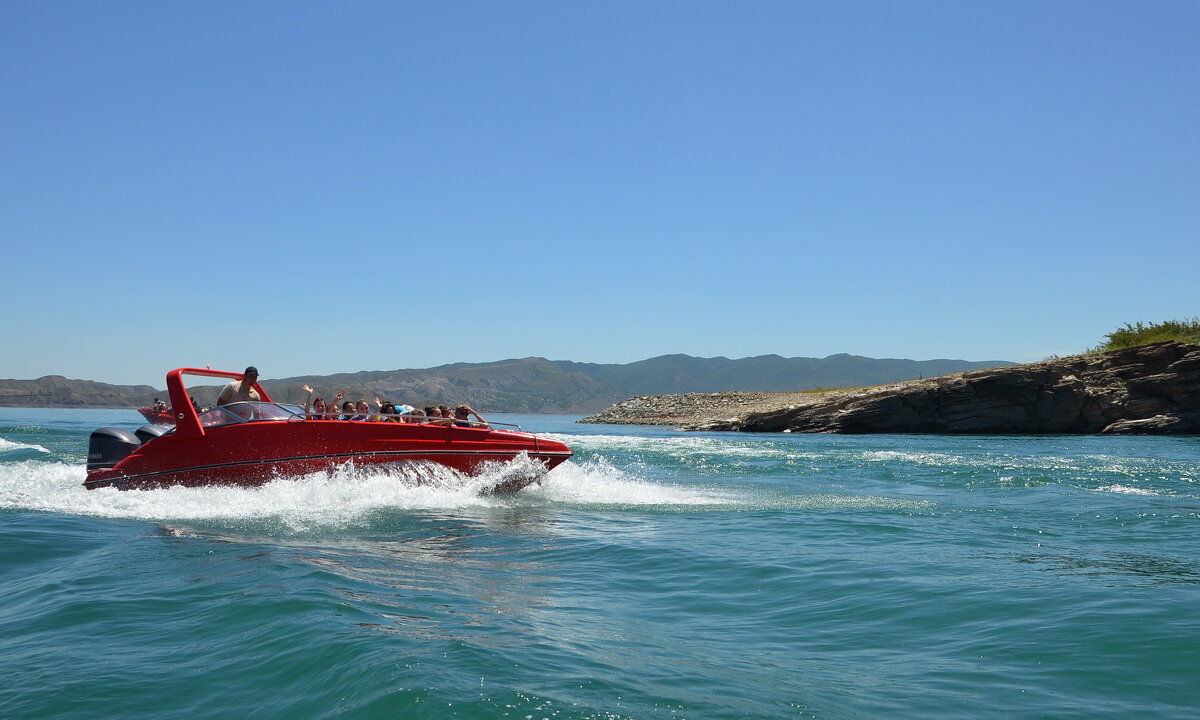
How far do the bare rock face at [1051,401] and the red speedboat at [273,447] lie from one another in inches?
1234

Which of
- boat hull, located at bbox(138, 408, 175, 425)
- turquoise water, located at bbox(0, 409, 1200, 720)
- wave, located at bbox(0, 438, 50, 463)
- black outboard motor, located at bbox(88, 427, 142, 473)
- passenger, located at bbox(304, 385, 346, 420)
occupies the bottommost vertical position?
wave, located at bbox(0, 438, 50, 463)

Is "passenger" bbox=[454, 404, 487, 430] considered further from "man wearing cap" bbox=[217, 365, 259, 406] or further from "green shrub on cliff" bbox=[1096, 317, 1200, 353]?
"green shrub on cliff" bbox=[1096, 317, 1200, 353]

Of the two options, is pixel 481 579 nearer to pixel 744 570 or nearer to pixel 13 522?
pixel 744 570

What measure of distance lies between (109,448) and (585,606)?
12.2 meters

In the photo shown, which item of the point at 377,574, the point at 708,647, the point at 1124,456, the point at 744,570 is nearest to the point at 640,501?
the point at 744,570

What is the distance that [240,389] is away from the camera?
48.8 feet

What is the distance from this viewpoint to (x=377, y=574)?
26.4 feet

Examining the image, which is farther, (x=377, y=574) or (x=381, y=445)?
(x=381, y=445)

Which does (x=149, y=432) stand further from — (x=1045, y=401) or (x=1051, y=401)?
(x=1051, y=401)

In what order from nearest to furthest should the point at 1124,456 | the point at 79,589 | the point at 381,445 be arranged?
the point at 79,589 → the point at 381,445 → the point at 1124,456

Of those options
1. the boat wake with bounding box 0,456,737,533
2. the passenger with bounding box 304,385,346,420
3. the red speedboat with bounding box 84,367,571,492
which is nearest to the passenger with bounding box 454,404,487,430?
the red speedboat with bounding box 84,367,571,492

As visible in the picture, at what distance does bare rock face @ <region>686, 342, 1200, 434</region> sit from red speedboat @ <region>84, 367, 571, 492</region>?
31.4 m

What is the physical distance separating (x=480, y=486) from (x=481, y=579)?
624 centimetres

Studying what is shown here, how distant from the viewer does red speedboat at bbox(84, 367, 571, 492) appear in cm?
1367
